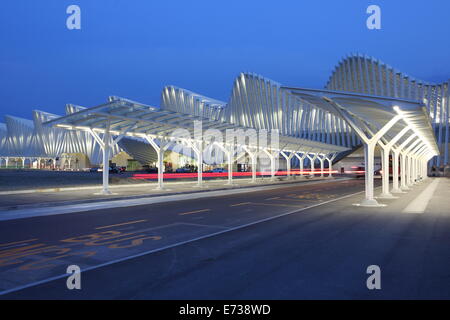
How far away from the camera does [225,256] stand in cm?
684

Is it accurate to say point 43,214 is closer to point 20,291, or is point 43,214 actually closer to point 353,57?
point 20,291

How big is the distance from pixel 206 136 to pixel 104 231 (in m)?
20.3

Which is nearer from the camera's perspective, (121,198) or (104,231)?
(104,231)

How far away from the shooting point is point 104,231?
31.0 feet

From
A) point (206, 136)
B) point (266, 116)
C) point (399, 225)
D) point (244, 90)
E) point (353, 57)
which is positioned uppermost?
point (353, 57)

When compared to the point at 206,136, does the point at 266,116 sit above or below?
above

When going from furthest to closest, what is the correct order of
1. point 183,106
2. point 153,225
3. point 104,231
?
point 183,106 → point 153,225 → point 104,231

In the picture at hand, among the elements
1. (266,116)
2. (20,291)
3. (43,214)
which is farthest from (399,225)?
(266,116)

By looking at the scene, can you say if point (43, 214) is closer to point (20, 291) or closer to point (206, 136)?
point (20, 291)

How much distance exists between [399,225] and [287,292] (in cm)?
705

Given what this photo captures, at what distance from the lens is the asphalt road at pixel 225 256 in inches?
197

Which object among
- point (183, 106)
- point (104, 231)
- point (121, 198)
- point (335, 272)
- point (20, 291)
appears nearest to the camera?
point (20, 291)

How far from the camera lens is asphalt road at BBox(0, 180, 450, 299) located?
4.99 meters

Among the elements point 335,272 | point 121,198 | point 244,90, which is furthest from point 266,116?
point 335,272
